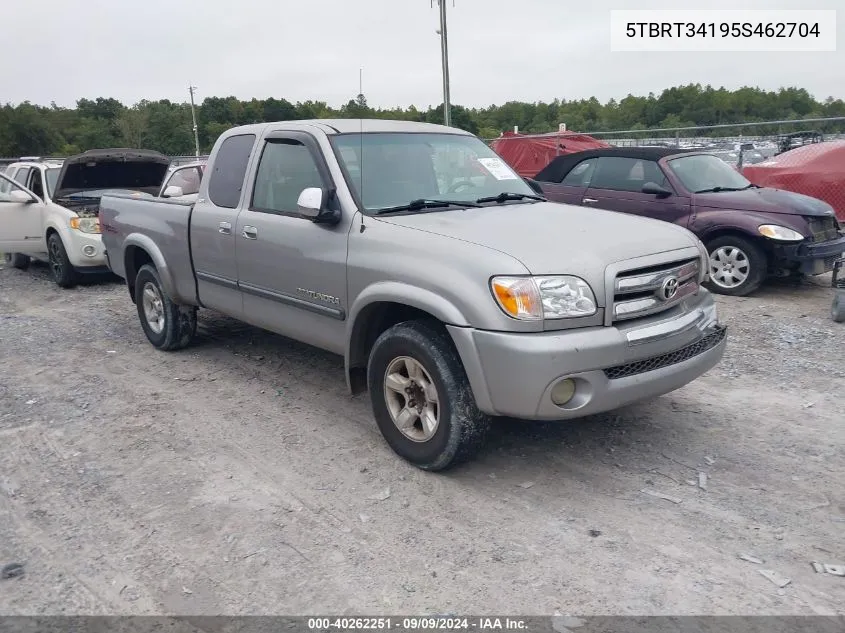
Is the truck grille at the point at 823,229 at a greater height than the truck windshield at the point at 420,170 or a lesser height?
lesser

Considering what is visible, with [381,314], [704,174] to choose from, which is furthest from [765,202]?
[381,314]

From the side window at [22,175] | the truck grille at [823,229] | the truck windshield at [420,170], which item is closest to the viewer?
the truck windshield at [420,170]

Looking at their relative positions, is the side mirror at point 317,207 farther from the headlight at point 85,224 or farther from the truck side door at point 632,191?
the headlight at point 85,224

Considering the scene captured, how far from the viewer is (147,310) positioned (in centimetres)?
664

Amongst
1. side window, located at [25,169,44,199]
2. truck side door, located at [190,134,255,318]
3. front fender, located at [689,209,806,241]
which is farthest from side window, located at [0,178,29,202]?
front fender, located at [689,209,806,241]

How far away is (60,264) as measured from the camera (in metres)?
9.78

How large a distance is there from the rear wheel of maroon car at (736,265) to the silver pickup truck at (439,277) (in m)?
4.09

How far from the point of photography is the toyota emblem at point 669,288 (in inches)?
149

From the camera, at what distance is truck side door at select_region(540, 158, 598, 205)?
9.55 meters

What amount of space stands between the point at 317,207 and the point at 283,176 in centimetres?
86

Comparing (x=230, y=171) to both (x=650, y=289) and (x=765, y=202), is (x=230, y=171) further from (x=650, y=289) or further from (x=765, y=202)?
(x=765, y=202)

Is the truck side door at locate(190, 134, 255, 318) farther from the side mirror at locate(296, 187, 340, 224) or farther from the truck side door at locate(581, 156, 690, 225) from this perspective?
the truck side door at locate(581, 156, 690, 225)

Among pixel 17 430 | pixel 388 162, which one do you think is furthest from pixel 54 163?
pixel 388 162

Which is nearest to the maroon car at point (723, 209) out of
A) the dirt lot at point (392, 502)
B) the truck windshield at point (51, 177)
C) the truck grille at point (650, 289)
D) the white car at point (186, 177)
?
the dirt lot at point (392, 502)
